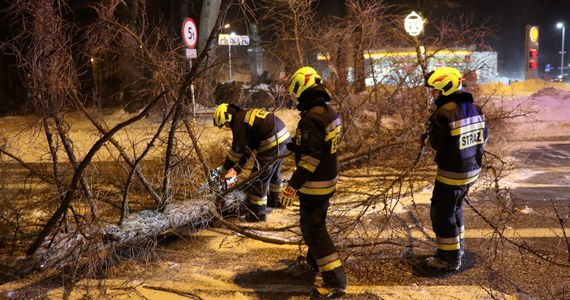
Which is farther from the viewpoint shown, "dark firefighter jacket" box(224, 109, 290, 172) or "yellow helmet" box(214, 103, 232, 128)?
"yellow helmet" box(214, 103, 232, 128)

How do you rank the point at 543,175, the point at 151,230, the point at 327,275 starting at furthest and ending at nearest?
the point at 543,175 → the point at 151,230 → the point at 327,275

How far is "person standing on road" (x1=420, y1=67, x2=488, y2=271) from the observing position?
3.62m

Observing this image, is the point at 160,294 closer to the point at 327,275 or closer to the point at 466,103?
the point at 327,275

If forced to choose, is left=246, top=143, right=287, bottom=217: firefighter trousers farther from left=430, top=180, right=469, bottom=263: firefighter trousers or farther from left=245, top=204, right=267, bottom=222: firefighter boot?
left=430, top=180, right=469, bottom=263: firefighter trousers

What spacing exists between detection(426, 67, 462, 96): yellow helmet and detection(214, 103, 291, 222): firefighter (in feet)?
6.11

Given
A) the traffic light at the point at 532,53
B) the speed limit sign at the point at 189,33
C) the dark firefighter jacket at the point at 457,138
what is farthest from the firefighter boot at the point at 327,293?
the traffic light at the point at 532,53

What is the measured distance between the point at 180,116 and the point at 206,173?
0.77 m

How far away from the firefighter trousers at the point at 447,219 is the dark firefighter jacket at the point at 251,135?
1896mm

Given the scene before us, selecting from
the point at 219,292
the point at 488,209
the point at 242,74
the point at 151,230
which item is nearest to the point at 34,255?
the point at 151,230

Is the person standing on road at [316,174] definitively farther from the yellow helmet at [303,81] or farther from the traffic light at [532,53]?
the traffic light at [532,53]

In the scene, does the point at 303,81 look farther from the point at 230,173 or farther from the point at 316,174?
the point at 230,173

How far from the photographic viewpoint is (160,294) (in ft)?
11.5

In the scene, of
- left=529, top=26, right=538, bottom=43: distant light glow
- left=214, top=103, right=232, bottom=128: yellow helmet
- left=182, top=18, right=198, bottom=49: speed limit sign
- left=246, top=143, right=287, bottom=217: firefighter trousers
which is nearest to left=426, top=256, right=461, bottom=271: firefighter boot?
left=246, top=143, right=287, bottom=217: firefighter trousers

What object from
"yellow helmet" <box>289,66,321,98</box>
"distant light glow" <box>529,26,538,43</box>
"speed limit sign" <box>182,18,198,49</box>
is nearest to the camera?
"yellow helmet" <box>289,66,321,98</box>
